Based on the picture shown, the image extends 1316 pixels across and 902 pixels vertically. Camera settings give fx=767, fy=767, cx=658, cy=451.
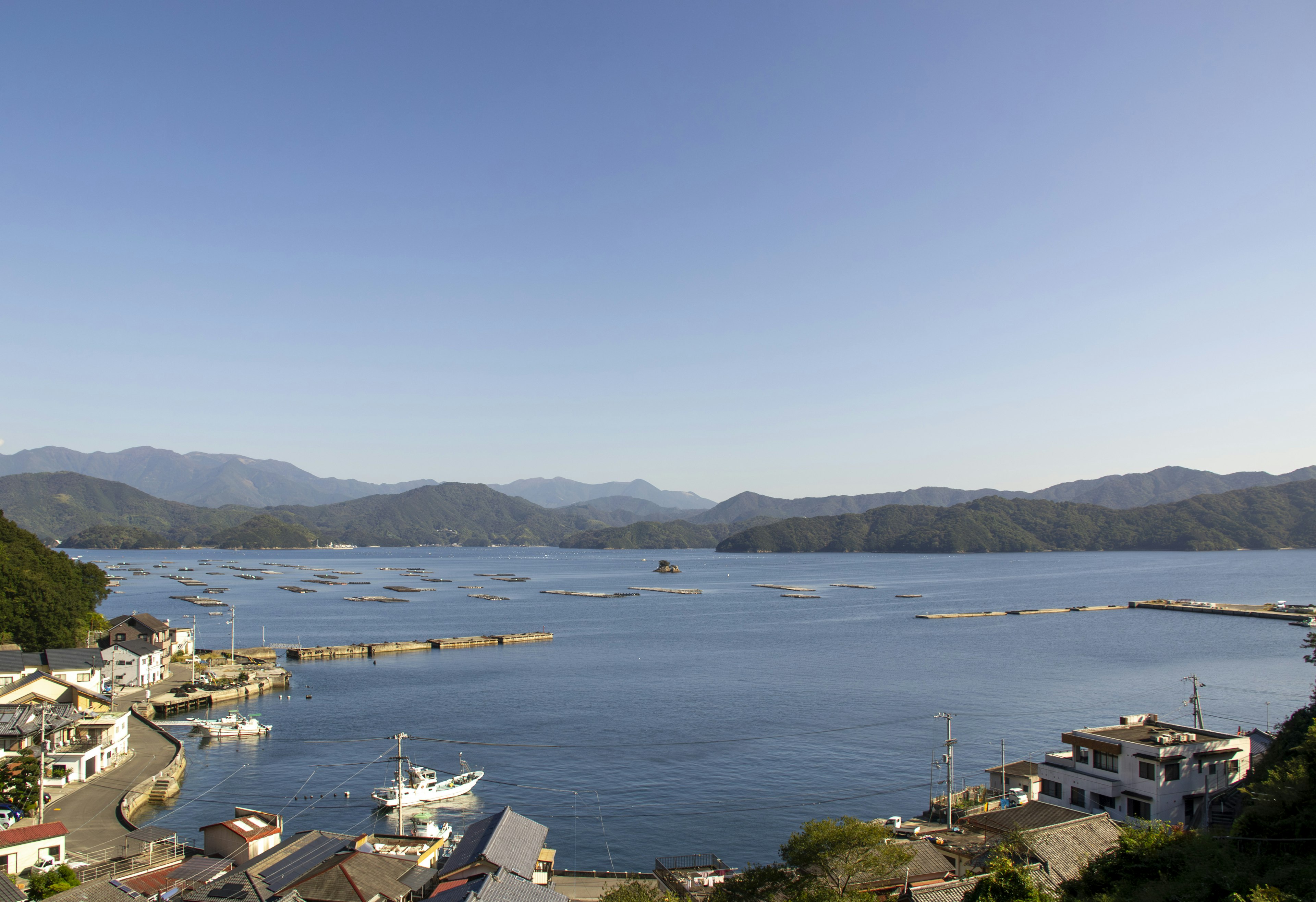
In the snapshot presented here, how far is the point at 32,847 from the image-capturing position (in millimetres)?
14664

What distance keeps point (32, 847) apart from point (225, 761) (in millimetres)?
13173

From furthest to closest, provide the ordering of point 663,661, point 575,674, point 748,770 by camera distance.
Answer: point 663,661
point 575,674
point 748,770

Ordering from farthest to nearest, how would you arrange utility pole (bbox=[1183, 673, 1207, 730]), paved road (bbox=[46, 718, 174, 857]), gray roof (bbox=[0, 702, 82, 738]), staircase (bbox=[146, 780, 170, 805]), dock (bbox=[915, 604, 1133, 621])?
dock (bbox=[915, 604, 1133, 621]), utility pole (bbox=[1183, 673, 1207, 730]), gray roof (bbox=[0, 702, 82, 738]), staircase (bbox=[146, 780, 170, 805]), paved road (bbox=[46, 718, 174, 857])

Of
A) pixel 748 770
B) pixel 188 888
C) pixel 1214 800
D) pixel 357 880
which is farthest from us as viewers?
pixel 748 770

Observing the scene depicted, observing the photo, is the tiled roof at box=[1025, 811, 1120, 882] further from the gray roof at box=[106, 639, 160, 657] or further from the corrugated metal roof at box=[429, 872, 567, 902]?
the gray roof at box=[106, 639, 160, 657]

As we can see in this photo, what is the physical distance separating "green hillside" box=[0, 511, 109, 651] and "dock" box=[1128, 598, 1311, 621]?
85.9 metres

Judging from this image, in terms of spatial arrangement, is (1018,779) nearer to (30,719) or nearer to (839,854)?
(839,854)

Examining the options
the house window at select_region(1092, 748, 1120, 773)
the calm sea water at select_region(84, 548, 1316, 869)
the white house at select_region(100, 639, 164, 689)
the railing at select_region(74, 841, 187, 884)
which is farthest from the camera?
the white house at select_region(100, 639, 164, 689)

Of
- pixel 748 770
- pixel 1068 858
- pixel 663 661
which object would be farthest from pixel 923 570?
pixel 1068 858

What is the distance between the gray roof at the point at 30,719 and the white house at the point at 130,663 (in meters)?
13.0

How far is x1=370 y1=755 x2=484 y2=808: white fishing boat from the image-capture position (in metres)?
22.7

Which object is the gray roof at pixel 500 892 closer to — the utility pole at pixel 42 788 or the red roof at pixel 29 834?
the red roof at pixel 29 834

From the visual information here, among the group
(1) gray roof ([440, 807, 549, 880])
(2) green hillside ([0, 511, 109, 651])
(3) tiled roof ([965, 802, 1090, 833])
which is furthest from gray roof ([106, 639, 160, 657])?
(3) tiled roof ([965, 802, 1090, 833])

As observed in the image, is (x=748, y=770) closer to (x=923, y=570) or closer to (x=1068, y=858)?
(x=1068, y=858)
